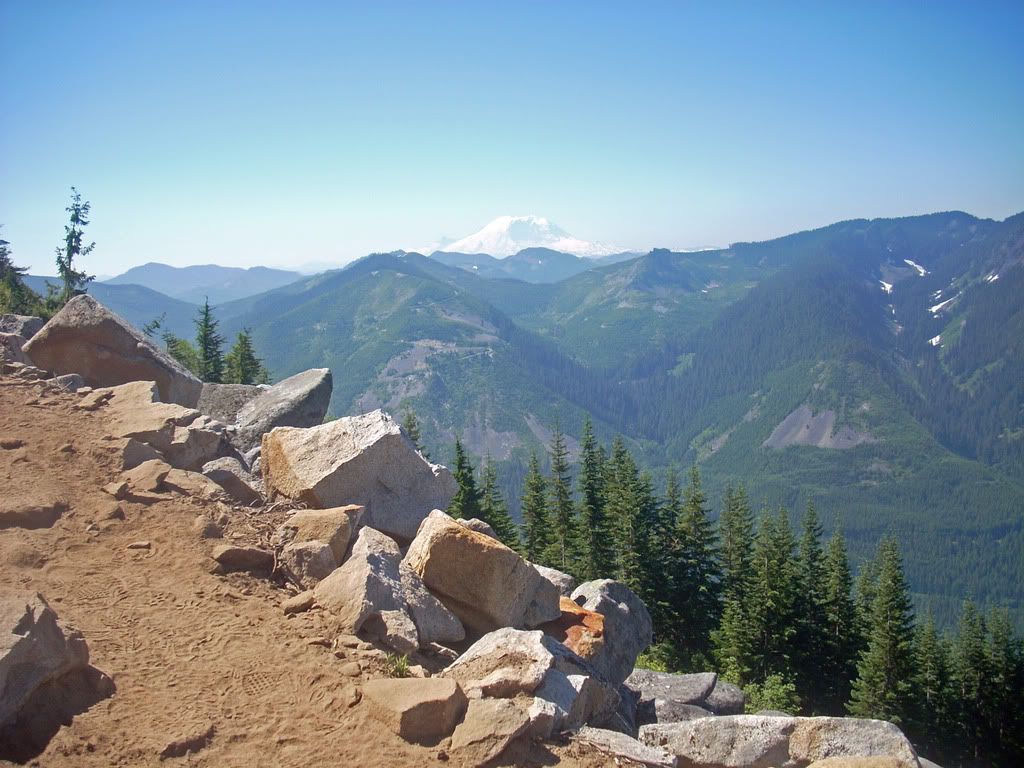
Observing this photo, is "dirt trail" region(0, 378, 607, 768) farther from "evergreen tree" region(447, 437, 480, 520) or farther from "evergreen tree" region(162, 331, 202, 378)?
"evergreen tree" region(162, 331, 202, 378)

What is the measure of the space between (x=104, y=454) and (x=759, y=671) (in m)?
41.6

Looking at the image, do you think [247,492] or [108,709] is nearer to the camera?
[108,709]

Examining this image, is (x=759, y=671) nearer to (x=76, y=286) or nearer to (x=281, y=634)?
(x=281, y=634)

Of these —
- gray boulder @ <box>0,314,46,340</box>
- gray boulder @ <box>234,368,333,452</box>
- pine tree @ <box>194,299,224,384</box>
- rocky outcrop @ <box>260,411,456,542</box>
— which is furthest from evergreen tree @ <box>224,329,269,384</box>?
rocky outcrop @ <box>260,411,456,542</box>

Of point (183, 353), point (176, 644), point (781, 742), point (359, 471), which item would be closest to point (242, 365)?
point (183, 353)

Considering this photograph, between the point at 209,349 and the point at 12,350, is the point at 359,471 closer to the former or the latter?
the point at 12,350

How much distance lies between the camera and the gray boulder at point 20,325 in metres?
21.6

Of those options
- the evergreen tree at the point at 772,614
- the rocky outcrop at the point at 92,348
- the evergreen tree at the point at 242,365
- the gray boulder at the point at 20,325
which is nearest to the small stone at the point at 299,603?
the rocky outcrop at the point at 92,348

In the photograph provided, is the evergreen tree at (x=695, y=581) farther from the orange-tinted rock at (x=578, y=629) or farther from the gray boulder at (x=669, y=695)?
the orange-tinted rock at (x=578, y=629)

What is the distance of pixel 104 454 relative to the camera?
1408cm

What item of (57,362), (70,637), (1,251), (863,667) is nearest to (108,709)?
(70,637)

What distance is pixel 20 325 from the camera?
72.2 ft

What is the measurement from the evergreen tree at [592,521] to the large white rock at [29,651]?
44215mm

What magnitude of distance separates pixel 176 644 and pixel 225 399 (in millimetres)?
15027
